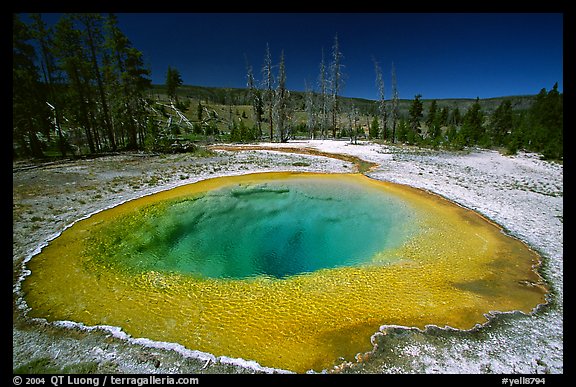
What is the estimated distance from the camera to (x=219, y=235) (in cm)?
1112

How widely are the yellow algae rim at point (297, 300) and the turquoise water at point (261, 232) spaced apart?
788mm

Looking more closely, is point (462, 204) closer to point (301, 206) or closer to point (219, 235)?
point (301, 206)

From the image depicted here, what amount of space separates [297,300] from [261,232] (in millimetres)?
4930

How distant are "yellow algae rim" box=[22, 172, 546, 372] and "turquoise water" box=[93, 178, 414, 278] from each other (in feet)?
2.59

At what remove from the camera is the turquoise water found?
8898 mm

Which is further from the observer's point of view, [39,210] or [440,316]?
[39,210]

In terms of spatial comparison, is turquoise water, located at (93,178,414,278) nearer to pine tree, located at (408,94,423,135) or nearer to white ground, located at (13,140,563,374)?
white ground, located at (13,140,563,374)

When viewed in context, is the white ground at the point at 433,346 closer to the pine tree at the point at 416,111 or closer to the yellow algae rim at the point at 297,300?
the yellow algae rim at the point at 297,300

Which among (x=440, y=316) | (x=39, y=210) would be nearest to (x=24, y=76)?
(x=39, y=210)

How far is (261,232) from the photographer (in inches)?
453

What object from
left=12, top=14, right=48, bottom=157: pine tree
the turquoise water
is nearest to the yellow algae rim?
the turquoise water

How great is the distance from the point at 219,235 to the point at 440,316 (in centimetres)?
806

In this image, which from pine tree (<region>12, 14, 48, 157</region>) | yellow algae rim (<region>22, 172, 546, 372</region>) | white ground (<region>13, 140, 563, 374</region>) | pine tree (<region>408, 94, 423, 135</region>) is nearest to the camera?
white ground (<region>13, 140, 563, 374</region>)
